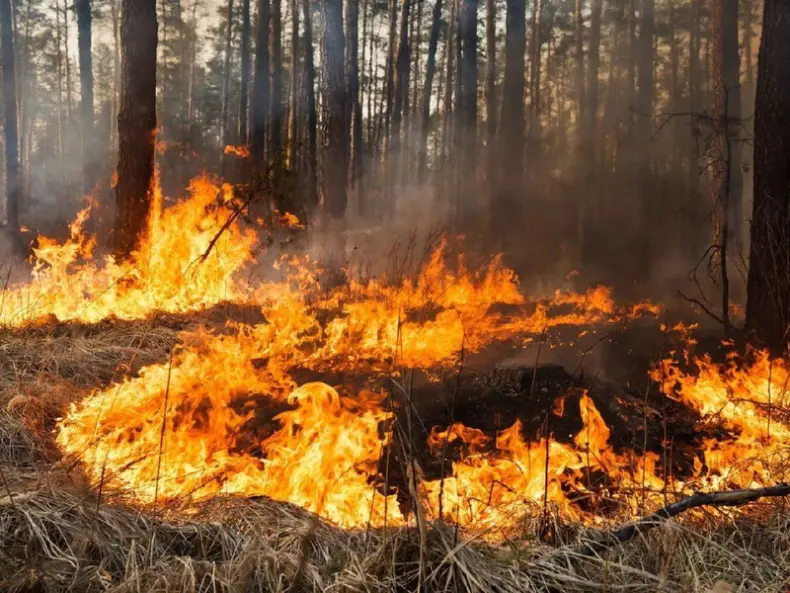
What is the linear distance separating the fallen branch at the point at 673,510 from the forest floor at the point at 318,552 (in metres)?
0.04

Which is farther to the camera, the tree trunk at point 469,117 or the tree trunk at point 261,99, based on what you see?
the tree trunk at point 261,99

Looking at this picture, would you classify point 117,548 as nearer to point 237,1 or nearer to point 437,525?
point 437,525

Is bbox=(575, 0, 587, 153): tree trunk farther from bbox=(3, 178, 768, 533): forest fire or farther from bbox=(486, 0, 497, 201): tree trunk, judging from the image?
bbox=(3, 178, 768, 533): forest fire

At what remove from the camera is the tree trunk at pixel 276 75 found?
19484mm

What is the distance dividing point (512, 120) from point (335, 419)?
11.0m

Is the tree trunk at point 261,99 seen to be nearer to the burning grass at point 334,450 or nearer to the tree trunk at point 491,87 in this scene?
the tree trunk at point 491,87

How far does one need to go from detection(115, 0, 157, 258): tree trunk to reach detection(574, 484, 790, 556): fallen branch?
6.98 metres

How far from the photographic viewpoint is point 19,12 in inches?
1008

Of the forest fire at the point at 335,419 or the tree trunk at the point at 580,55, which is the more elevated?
the tree trunk at the point at 580,55

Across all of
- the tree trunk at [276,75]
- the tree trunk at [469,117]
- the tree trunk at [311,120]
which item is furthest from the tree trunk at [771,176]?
the tree trunk at [276,75]

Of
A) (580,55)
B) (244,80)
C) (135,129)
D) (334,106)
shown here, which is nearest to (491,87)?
(580,55)

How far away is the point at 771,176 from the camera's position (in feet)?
17.2

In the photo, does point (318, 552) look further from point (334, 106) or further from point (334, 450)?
point (334, 106)

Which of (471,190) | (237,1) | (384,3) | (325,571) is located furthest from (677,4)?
(325,571)
